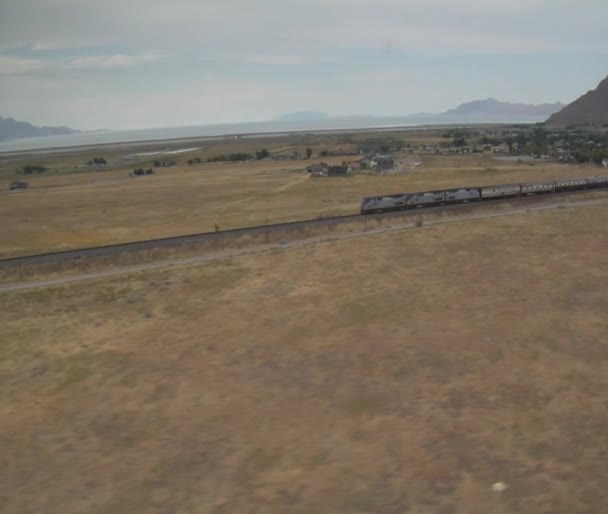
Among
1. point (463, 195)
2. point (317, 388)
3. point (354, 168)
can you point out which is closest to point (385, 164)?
point (354, 168)

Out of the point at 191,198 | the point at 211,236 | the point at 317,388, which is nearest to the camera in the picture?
the point at 317,388

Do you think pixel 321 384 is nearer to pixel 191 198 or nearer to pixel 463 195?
pixel 463 195

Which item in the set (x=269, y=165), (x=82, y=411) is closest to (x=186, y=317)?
(x=82, y=411)

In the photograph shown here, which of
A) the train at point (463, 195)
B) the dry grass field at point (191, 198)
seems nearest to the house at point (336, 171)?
the dry grass field at point (191, 198)

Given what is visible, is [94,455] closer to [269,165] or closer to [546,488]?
[546,488]

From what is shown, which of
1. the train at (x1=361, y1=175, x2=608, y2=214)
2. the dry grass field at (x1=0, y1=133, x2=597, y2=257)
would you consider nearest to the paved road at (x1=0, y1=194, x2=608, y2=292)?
the train at (x1=361, y1=175, x2=608, y2=214)

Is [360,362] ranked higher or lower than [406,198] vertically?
lower

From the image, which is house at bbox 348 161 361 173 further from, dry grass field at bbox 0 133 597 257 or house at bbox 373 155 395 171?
dry grass field at bbox 0 133 597 257
